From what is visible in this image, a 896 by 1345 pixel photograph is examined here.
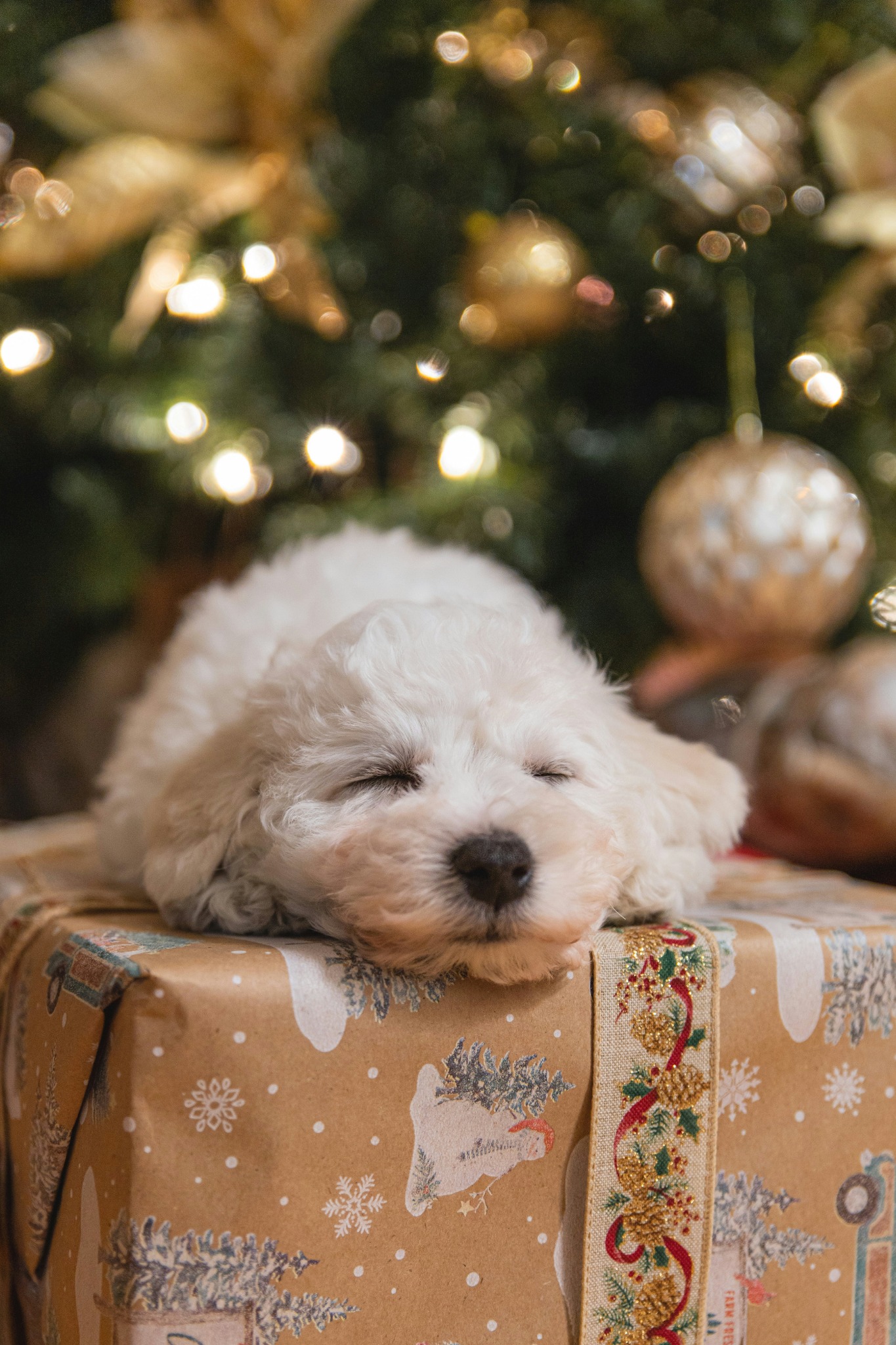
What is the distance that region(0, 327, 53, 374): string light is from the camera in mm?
1989

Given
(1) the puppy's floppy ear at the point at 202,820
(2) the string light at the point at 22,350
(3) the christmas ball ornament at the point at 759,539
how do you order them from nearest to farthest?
(1) the puppy's floppy ear at the point at 202,820
(3) the christmas ball ornament at the point at 759,539
(2) the string light at the point at 22,350

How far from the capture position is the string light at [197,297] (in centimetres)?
203

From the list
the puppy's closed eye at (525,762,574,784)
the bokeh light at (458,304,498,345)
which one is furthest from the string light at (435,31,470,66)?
the puppy's closed eye at (525,762,574,784)

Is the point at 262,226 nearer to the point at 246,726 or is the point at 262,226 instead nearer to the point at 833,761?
the point at 246,726

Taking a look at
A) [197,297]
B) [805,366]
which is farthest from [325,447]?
[805,366]

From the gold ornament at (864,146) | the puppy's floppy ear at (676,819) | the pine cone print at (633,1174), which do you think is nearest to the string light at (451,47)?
the gold ornament at (864,146)

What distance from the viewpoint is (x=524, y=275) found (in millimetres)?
1975

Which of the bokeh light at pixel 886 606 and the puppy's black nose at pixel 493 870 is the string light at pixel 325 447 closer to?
the bokeh light at pixel 886 606

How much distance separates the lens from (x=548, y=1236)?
0.91 meters

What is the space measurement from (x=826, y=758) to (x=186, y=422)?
143 centimetres

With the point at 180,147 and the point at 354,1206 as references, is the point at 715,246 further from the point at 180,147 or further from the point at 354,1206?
the point at 354,1206

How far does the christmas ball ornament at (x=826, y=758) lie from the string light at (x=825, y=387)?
0.59m

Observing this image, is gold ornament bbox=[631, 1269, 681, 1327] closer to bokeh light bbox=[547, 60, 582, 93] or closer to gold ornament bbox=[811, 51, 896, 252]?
gold ornament bbox=[811, 51, 896, 252]

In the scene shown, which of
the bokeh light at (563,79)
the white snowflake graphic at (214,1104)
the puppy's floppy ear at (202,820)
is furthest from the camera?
the bokeh light at (563,79)
